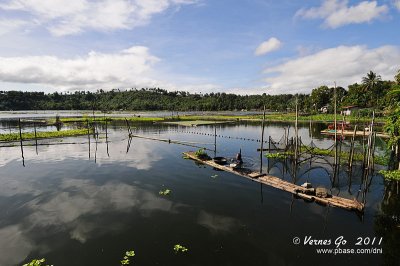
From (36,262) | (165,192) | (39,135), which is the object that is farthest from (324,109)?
(36,262)

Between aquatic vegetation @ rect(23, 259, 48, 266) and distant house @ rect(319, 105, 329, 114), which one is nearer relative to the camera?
aquatic vegetation @ rect(23, 259, 48, 266)

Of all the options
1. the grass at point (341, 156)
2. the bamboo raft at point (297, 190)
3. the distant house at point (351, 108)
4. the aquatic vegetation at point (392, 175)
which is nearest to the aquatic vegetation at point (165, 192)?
the bamboo raft at point (297, 190)

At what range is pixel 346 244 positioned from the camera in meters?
14.2

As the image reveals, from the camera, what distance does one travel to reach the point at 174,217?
1720 cm

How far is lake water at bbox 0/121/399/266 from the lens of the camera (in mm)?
13203

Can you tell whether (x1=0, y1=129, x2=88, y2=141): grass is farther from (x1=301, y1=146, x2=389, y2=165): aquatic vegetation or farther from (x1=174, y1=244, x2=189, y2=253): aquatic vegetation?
(x1=174, y1=244, x2=189, y2=253): aquatic vegetation

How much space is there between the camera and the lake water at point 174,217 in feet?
43.3

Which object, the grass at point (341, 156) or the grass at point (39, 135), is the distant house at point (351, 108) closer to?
the grass at point (341, 156)

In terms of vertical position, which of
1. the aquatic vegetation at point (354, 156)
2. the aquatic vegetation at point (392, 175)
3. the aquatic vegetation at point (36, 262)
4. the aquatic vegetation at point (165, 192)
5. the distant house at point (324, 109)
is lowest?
the aquatic vegetation at point (36, 262)

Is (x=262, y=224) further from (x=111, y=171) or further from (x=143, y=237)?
(x=111, y=171)

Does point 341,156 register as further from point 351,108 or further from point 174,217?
point 351,108

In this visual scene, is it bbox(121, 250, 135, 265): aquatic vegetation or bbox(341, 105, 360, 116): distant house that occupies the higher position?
bbox(341, 105, 360, 116): distant house

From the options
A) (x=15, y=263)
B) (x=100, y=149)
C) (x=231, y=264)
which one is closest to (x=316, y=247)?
(x=231, y=264)

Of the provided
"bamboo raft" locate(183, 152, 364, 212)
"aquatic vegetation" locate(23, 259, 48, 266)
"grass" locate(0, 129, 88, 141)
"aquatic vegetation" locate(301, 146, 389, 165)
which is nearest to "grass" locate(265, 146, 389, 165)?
"aquatic vegetation" locate(301, 146, 389, 165)
